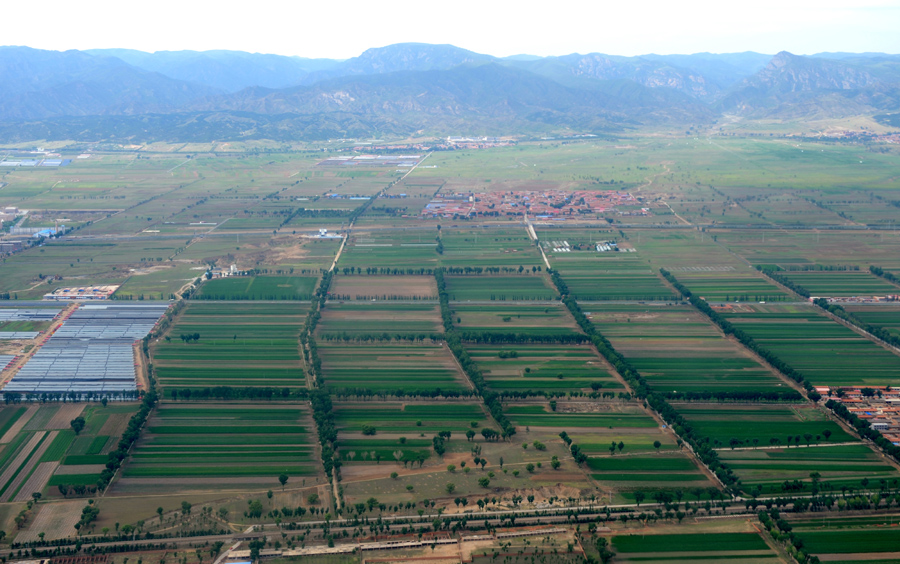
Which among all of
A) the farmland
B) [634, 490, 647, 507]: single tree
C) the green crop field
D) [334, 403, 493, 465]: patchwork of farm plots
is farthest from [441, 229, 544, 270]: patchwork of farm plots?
the green crop field

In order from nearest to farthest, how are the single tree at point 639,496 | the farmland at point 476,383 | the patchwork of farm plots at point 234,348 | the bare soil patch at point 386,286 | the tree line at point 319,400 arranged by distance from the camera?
the farmland at point 476,383 < the single tree at point 639,496 < the tree line at point 319,400 < the patchwork of farm plots at point 234,348 < the bare soil patch at point 386,286

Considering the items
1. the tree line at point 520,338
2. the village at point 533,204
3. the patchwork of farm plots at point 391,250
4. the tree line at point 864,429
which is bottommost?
the village at point 533,204

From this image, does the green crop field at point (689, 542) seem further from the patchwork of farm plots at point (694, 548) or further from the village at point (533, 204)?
the village at point (533, 204)

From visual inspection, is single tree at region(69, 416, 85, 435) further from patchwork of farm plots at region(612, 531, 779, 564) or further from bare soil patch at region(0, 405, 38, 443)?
patchwork of farm plots at region(612, 531, 779, 564)

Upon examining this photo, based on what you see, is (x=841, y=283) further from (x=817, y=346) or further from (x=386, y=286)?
(x=386, y=286)

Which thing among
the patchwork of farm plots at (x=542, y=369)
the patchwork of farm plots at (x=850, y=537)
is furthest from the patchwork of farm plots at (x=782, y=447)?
the patchwork of farm plots at (x=542, y=369)

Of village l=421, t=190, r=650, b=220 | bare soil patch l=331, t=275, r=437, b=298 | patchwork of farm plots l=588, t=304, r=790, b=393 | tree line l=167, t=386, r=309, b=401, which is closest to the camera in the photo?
tree line l=167, t=386, r=309, b=401

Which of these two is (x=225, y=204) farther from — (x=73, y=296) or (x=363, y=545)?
(x=363, y=545)
